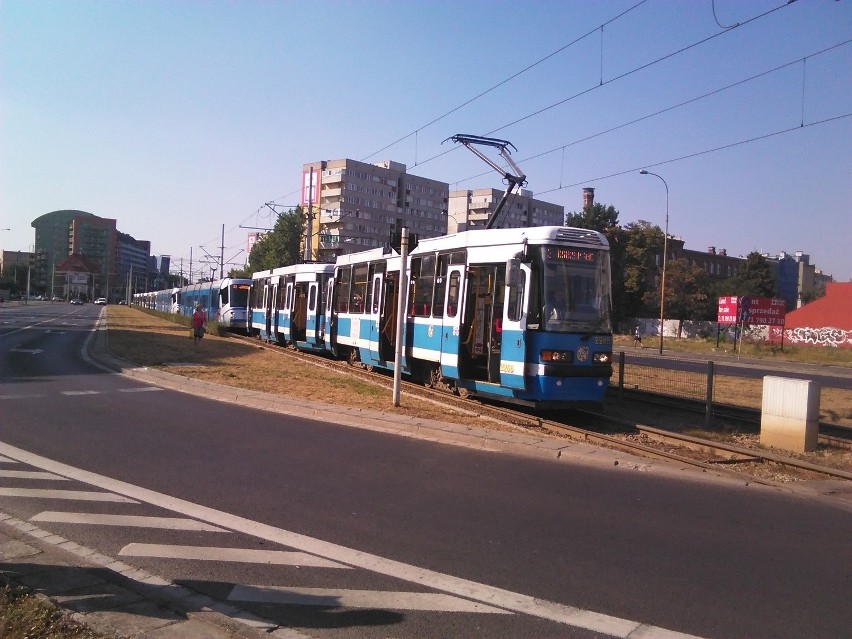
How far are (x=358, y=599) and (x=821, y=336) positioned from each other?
6979 centimetres

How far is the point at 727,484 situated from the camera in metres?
9.89

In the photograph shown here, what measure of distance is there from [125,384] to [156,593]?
1425 centimetres

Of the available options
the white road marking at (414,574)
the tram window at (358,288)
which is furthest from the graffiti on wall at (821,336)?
the white road marking at (414,574)

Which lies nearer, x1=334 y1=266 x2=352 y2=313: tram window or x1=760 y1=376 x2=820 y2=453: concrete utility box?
x1=760 y1=376 x2=820 y2=453: concrete utility box

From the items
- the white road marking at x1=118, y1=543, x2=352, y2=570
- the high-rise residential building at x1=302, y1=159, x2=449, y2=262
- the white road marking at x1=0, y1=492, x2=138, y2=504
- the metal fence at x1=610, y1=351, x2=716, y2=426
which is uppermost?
the high-rise residential building at x1=302, y1=159, x2=449, y2=262

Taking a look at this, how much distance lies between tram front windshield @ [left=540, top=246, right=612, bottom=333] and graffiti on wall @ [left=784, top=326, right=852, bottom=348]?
57.6 m

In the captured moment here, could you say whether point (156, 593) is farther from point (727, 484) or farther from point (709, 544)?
point (727, 484)

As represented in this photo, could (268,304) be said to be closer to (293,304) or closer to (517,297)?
(293,304)

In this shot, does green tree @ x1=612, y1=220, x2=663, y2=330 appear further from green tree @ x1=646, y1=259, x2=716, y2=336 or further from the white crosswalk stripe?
the white crosswalk stripe

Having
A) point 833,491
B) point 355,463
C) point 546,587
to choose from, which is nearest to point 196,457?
point 355,463

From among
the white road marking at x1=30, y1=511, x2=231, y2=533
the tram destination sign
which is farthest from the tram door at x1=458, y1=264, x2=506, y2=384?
the tram destination sign

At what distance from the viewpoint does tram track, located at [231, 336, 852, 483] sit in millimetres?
11109

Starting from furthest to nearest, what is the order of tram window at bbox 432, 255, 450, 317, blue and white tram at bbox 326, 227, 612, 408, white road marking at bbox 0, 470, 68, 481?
tram window at bbox 432, 255, 450, 317
blue and white tram at bbox 326, 227, 612, 408
white road marking at bbox 0, 470, 68, 481

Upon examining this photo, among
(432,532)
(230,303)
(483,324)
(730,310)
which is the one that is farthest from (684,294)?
(432,532)
